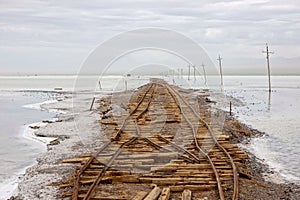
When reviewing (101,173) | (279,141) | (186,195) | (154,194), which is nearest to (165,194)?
(154,194)

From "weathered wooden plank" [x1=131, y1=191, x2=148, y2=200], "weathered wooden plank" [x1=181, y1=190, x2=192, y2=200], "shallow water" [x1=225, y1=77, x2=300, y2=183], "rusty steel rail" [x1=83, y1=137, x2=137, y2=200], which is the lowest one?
"shallow water" [x1=225, y1=77, x2=300, y2=183]

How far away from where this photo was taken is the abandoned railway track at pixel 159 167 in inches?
342

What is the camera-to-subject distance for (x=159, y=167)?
1028 cm

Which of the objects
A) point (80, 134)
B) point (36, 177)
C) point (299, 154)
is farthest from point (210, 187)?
point (80, 134)

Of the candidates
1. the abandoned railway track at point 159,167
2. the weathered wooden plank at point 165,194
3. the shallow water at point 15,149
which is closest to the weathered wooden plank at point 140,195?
the abandoned railway track at point 159,167

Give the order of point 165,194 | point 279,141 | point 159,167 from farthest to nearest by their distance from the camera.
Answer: point 279,141
point 159,167
point 165,194

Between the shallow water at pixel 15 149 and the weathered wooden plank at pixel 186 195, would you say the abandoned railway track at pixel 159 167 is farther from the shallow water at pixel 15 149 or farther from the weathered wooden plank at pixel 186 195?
the shallow water at pixel 15 149

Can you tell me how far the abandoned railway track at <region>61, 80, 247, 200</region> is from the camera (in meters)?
8.69

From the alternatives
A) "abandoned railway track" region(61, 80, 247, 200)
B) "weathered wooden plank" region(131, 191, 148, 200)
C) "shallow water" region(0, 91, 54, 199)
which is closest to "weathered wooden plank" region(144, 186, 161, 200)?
"abandoned railway track" region(61, 80, 247, 200)

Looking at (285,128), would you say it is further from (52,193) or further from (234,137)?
(52,193)

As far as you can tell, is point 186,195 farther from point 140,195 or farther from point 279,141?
point 279,141

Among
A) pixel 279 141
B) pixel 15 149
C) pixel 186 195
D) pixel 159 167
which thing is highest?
pixel 159 167

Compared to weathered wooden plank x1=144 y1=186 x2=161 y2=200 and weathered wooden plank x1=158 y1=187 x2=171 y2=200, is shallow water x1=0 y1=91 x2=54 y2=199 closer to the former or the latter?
weathered wooden plank x1=144 y1=186 x2=161 y2=200

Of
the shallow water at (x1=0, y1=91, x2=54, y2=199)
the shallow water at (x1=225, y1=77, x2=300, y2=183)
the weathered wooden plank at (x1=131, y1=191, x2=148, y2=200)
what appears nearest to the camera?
the weathered wooden plank at (x1=131, y1=191, x2=148, y2=200)
